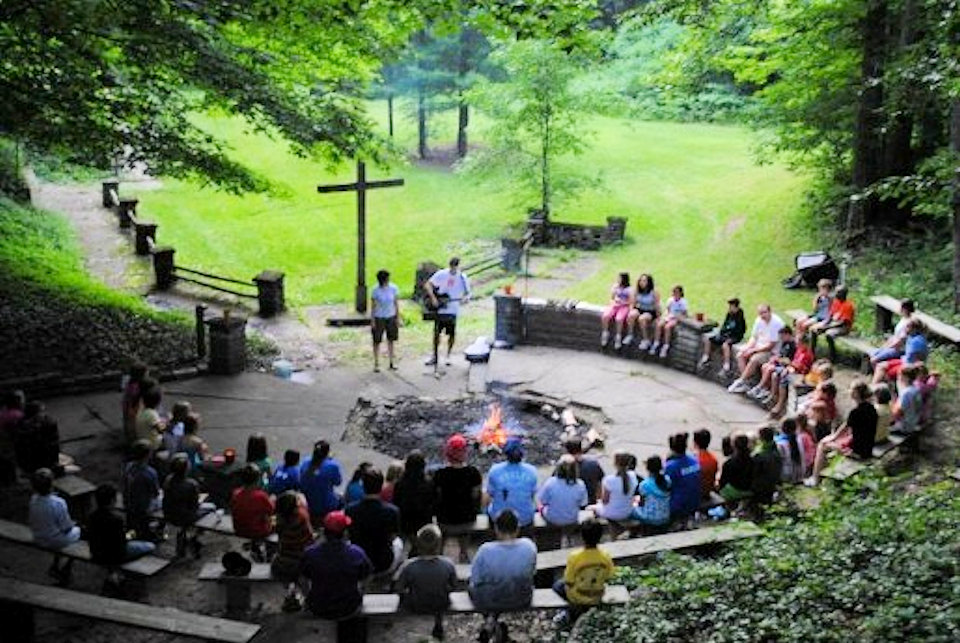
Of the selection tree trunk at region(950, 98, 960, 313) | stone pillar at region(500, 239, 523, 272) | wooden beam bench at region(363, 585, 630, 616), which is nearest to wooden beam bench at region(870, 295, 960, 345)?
tree trunk at region(950, 98, 960, 313)

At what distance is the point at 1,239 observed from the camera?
22.2 metres

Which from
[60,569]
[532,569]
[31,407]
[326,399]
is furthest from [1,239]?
[532,569]

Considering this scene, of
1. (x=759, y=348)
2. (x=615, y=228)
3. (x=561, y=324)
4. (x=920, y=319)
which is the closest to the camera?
(x=920, y=319)

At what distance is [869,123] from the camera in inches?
816

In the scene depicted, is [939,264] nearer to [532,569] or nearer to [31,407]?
[532,569]

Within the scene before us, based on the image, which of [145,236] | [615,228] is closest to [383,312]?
[145,236]

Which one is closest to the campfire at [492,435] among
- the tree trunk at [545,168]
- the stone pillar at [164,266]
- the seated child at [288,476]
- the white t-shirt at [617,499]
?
the white t-shirt at [617,499]

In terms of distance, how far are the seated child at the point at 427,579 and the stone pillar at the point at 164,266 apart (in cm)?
1484

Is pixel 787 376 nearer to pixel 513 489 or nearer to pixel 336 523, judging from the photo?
pixel 513 489

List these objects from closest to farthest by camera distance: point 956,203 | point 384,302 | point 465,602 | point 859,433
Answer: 1. point 465,602
2. point 859,433
3. point 956,203
4. point 384,302

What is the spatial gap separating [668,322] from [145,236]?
13387 millimetres

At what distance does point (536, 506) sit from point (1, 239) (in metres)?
16.6

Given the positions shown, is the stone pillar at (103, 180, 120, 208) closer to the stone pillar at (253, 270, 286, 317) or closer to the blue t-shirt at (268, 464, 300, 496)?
the stone pillar at (253, 270, 286, 317)

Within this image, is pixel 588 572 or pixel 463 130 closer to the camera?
pixel 588 572
